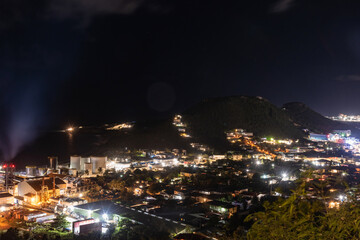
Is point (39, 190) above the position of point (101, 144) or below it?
below

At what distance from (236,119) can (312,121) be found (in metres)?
14.6

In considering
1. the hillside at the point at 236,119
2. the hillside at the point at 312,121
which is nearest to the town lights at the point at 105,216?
the hillside at the point at 236,119

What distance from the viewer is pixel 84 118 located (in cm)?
4897

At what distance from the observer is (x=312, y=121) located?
1619 inches

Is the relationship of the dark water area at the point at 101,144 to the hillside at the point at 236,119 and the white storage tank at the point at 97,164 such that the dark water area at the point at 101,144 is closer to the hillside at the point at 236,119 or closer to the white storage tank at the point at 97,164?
the hillside at the point at 236,119

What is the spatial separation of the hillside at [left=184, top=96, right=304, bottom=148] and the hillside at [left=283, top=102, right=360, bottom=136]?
5139 mm

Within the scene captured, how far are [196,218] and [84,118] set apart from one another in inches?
1776

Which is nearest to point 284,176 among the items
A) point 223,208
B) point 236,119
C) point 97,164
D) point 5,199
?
point 223,208

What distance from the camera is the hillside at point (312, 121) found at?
38094 mm

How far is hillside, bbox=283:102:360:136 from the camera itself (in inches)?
1500

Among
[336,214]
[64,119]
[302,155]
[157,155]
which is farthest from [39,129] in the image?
[336,214]

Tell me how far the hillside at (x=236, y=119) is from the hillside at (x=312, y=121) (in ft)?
16.9

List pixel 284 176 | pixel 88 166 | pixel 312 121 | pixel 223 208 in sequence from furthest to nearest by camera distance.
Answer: pixel 312 121
pixel 88 166
pixel 284 176
pixel 223 208

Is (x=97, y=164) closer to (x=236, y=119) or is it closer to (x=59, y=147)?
(x=59, y=147)
